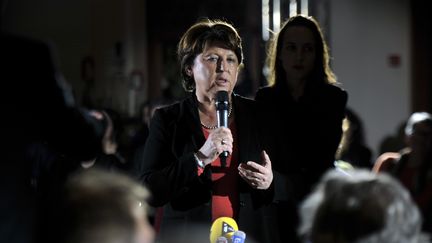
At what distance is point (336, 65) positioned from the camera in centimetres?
941

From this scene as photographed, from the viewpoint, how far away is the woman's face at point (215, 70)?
3.33 meters

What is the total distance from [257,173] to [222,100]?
299mm

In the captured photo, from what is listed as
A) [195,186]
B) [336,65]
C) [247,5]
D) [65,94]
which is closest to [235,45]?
[195,186]

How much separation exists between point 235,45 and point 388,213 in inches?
63.6

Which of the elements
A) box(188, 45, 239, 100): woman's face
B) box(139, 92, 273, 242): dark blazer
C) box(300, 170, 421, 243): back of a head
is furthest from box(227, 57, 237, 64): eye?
box(300, 170, 421, 243): back of a head

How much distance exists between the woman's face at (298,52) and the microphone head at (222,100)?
611mm

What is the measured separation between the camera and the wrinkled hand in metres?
3.12

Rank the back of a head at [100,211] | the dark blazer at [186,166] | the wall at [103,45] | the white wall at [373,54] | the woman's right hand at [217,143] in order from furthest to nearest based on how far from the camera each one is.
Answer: the wall at [103,45]
the white wall at [373,54]
the dark blazer at [186,166]
the woman's right hand at [217,143]
the back of a head at [100,211]

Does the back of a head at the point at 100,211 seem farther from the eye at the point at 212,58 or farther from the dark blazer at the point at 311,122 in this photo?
the dark blazer at the point at 311,122

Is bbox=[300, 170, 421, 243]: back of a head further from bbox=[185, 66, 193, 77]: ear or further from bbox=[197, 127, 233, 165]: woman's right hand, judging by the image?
bbox=[185, 66, 193, 77]: ear

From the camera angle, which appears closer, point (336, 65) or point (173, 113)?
point (173, 113)

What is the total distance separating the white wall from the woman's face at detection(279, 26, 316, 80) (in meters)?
5.66

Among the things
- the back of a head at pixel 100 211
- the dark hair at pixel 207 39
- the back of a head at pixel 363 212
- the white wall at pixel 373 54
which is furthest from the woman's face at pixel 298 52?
the white wall at pixel 373 54

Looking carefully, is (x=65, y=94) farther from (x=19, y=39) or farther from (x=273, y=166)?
(x=273, y=166)
